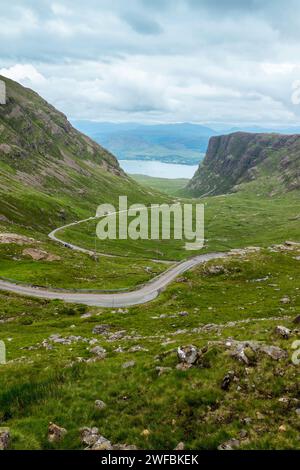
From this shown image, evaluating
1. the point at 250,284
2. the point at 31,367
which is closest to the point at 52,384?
the point at 31,367

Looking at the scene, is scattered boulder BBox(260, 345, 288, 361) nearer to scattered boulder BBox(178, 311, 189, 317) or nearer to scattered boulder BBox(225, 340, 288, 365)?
scattered boulder BBox(225, 340, 288, 365)

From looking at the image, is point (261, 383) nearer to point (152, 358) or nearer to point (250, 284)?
point (152, 358)

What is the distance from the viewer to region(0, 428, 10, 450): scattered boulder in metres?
18.4

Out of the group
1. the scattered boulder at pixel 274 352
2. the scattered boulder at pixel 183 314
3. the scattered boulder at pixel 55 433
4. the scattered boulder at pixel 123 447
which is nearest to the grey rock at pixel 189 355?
the scattered boulder at pixel 274 352

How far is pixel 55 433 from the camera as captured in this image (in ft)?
66.7

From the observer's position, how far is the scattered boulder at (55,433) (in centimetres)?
2003

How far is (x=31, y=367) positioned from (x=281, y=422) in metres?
18.4

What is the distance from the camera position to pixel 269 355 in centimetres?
2455

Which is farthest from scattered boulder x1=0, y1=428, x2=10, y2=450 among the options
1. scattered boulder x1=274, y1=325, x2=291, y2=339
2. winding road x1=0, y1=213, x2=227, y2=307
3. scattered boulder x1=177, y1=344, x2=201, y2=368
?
winding road x1=0, y1=213, x2=227, y2=307

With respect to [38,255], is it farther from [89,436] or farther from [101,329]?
[89,436]

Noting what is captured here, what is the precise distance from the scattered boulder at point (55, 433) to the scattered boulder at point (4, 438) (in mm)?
2257

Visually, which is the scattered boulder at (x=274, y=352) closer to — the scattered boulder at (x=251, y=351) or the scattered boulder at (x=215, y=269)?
the scattered boulder at (x=251, y=351)

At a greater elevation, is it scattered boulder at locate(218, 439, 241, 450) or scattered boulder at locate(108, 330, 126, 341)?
scattered boulder at locate(218, 439, 241, 450)

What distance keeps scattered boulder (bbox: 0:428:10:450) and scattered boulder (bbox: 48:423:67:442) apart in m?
2.26
